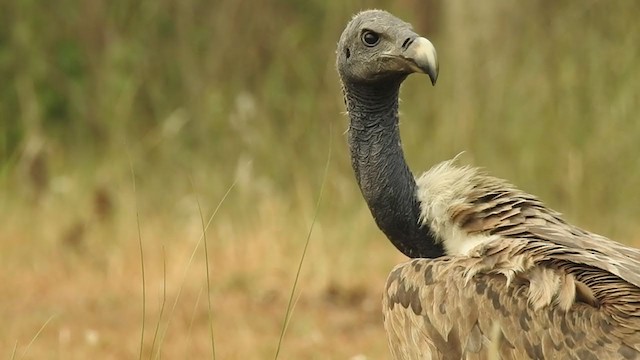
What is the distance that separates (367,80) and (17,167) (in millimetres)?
5440

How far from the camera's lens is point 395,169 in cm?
455

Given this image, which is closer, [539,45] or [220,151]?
[539,45]

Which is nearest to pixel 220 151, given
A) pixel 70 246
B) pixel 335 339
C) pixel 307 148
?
pixel 307 148

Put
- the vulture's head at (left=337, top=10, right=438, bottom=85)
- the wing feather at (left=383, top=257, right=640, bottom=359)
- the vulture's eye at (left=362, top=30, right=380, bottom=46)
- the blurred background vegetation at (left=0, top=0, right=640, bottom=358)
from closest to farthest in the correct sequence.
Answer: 1. the wing feather at (left=383, top=257, right=640, bottom=359)
2. the vulture's head at (left=337, top=10, right=438, bottom=85)
3. the vulture's eye at (left=362, top=30, right=380, bottom=46)
4. the blurred background vegetation at (left=0, top=0, right=640, bottom=358)

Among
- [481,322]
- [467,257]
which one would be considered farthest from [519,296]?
[467,257]

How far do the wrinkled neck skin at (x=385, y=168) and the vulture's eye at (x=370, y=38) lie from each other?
142 mm

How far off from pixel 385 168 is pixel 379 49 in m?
0.37

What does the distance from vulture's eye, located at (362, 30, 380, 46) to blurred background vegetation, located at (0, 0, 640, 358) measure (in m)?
2.14

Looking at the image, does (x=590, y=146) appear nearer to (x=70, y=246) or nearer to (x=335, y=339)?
(x=335, y=339)

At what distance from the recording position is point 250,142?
31.4ft

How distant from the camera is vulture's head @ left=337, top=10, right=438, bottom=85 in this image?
4.41 meters

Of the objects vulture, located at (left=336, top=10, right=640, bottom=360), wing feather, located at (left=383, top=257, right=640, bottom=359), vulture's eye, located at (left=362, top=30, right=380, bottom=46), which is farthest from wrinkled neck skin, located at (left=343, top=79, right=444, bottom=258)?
wing feather, located at (left=383, top=257, right=640, bottom=359)

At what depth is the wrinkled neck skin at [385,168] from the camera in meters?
4.48

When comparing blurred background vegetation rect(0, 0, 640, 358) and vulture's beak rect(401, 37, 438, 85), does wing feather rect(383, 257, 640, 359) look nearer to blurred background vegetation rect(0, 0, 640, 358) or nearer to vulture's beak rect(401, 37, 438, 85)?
vulture's beak rect(401, 37, 438, 85)
